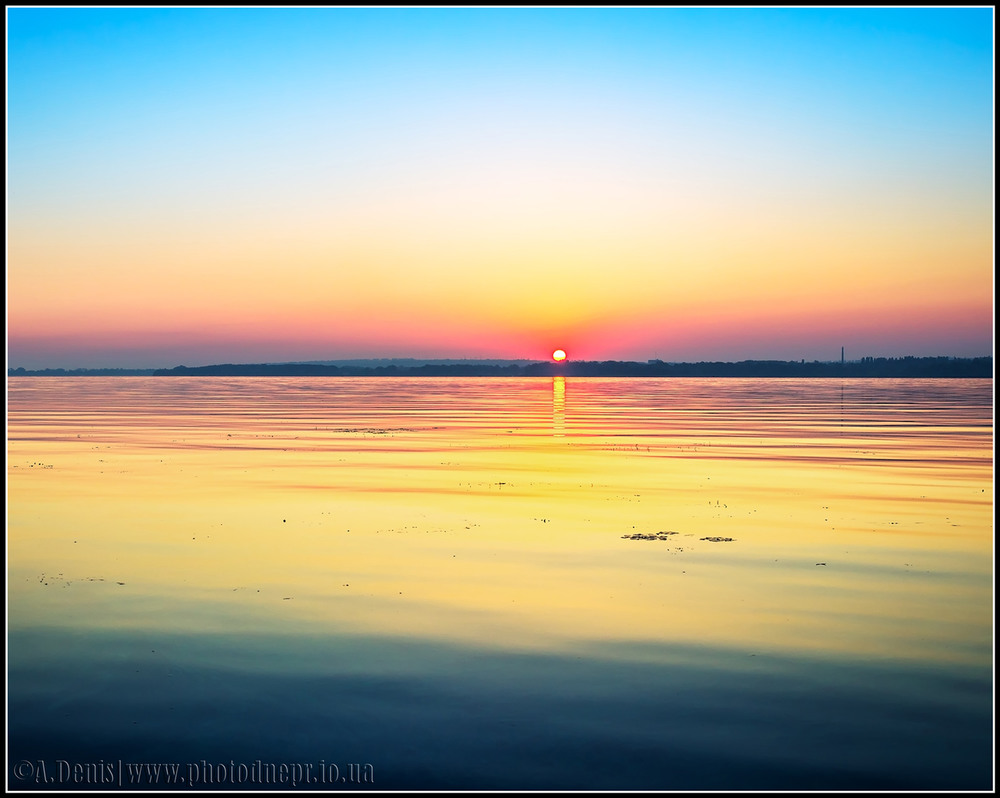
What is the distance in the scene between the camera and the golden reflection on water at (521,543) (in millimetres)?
13422

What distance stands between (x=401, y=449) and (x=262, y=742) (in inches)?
1142

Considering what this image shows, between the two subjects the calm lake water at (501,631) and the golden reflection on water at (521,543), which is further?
the golden reflection on water at (521,543)

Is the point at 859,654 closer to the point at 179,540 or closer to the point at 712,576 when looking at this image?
the point at 712,576

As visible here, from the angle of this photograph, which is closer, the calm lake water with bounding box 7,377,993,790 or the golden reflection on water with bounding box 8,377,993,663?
the calm lake water with bounding box 7,377,993,790

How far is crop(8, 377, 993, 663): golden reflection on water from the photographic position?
13422 mm

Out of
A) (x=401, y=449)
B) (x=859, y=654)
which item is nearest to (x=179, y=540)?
(x=859, y=654)

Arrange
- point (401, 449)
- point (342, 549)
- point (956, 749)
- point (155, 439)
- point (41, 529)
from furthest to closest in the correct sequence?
point (155, 439), point (401, 449), point (41, 529), point (342, 549), point (956, 749)

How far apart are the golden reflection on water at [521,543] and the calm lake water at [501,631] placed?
0.28 feet

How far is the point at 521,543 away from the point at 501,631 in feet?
19.4

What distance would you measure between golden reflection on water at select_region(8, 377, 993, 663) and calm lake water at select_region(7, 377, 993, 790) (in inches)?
3.4

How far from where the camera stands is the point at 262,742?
932 cm

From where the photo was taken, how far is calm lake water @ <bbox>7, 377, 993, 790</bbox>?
357 inches

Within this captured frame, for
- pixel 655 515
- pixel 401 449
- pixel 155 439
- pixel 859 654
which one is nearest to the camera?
pixel 859 654

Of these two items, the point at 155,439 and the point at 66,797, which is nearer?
the point at 66,797
